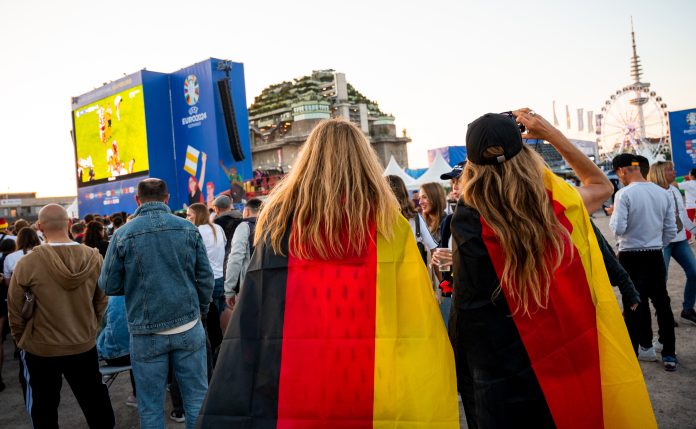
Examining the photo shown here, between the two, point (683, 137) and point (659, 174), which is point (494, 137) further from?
point (683, 137)

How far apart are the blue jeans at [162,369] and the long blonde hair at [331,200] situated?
154cm

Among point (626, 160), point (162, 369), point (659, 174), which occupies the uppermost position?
point (626, 160)

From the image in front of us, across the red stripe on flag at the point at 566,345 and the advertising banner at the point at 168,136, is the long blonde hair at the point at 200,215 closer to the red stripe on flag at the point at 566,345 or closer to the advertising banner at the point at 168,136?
the red stripe on flag at the point at 566,345

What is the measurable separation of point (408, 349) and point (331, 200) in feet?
2.29

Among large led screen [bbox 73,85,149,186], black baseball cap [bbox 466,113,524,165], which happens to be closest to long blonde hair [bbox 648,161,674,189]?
black baseball cap [bbox 466,113,524,165]

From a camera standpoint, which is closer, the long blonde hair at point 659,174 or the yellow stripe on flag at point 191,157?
the long blonde hair at point 659,174

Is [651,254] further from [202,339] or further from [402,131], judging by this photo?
[402,131]

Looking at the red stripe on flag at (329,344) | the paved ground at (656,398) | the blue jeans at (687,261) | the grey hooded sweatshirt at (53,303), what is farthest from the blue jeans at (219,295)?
the blue jeans at (687,261)

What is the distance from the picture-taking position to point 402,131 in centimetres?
5678

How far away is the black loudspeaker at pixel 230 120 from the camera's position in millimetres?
17203

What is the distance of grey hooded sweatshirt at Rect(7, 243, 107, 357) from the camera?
3.72 meters

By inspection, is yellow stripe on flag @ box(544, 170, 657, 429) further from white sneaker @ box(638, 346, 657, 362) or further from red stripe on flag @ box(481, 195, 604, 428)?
white sneaker @ box(638, 346, 657, 362)

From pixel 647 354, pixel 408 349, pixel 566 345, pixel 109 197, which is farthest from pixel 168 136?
pixel 566 345

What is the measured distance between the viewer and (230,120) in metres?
17.2
